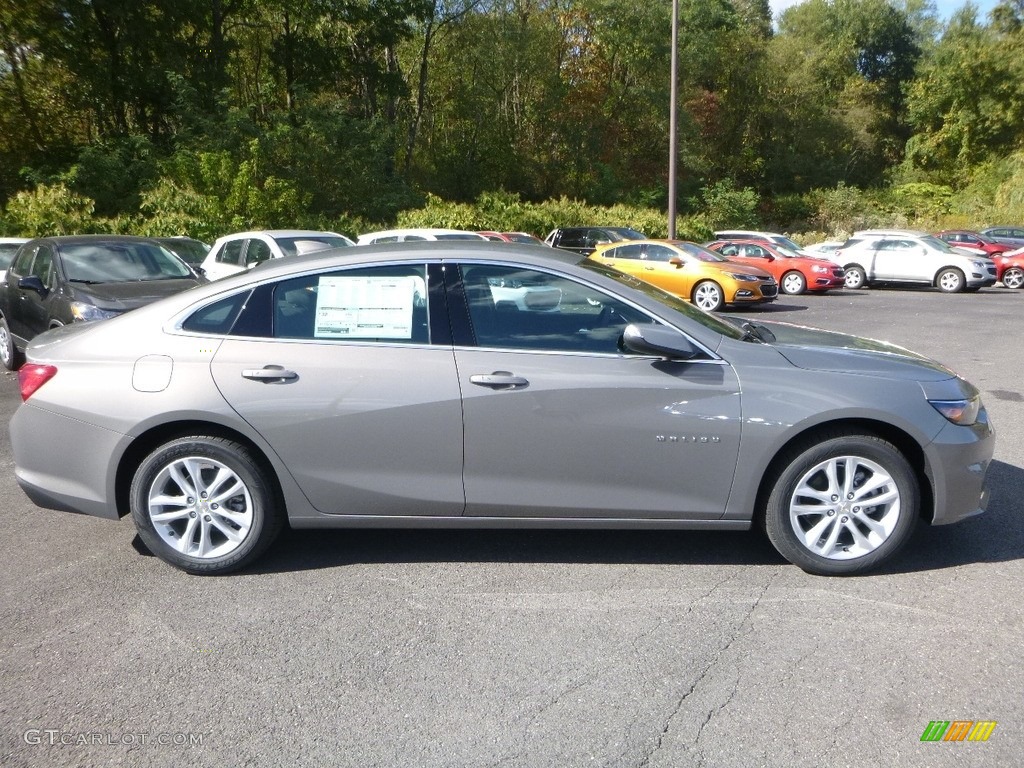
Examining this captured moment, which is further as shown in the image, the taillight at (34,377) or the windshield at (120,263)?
the windshield at (120,263)

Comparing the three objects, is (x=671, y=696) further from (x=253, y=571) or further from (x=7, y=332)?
(x=7, y=332)

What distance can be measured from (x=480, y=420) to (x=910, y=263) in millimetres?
22332

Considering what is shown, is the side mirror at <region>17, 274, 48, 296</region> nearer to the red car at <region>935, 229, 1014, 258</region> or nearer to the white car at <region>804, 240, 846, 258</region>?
the white car at <region>804, 240, 846, 258</region>

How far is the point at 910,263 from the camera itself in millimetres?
23516

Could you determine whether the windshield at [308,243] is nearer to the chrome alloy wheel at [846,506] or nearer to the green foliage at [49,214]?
the chrome alloy wheel at [846,506]

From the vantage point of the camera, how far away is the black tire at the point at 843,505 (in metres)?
4.17

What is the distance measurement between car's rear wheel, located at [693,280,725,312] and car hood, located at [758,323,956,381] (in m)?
13.4

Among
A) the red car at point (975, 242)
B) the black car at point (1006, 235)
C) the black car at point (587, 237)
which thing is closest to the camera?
the black car at point (587, 237)

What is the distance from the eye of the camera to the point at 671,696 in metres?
3.25

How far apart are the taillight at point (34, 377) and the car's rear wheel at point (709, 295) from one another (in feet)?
48.9

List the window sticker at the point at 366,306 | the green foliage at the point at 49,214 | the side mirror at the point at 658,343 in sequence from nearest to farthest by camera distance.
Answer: the side mirror at the point at 658,343, the window sticker at the point at 366,306, the green foliage at the point at 49,214

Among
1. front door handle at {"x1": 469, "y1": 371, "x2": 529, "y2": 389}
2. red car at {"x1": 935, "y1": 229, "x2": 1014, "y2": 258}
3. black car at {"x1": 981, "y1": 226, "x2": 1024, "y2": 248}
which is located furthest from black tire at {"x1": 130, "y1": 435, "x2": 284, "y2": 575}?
black car at {"x1": 981, "y1": 226, "x2": 1024, "y2": 248}

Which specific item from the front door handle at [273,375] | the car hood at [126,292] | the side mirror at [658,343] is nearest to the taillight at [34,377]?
the front door handle at [273,375]

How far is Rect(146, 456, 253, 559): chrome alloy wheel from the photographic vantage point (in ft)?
14.1
